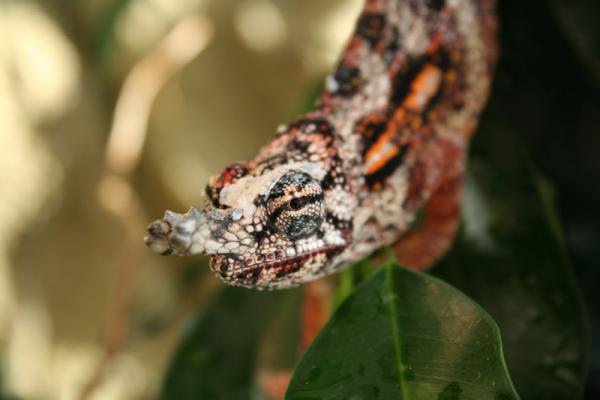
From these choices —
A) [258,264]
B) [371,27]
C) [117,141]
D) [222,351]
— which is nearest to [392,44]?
[371,27]

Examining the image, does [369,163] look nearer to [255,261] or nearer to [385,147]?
[385,147]

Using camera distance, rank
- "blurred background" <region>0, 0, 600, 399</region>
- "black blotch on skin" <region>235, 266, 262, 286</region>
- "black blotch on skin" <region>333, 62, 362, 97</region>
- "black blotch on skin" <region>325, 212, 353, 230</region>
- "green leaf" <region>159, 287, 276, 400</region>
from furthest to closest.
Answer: "blurred background" <region>0, 0, 600, 399</region>
"green leaf" <region>159, 287, 276, 400</region>
"black blotch on skin" <region>333, 62, 362, 97</region>
"black blotch on skin" <region>325, 212, 353, 230</region>
"black blotch on skin" <region>235, 266, 262, 286</region>

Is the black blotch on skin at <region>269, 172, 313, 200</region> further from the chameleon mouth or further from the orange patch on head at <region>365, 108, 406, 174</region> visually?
the orange patch on head at <region>365, 108, 406, 174</region>

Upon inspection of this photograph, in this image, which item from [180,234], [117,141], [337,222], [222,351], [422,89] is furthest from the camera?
[117,141]

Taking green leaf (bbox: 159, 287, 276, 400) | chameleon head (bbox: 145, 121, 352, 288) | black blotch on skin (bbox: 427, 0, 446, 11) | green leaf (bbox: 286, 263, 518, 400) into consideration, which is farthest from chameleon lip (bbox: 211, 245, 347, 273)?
black blotch on skin (bbox: 427, 0, 446, 11)

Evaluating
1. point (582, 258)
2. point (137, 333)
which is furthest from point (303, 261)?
point (137, 333)

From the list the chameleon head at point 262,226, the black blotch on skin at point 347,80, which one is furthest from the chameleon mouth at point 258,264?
the black blotch on skin at point 347,80

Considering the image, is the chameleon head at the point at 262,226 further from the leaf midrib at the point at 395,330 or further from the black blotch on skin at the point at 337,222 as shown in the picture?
the leaf midrib at the point at 395,330
